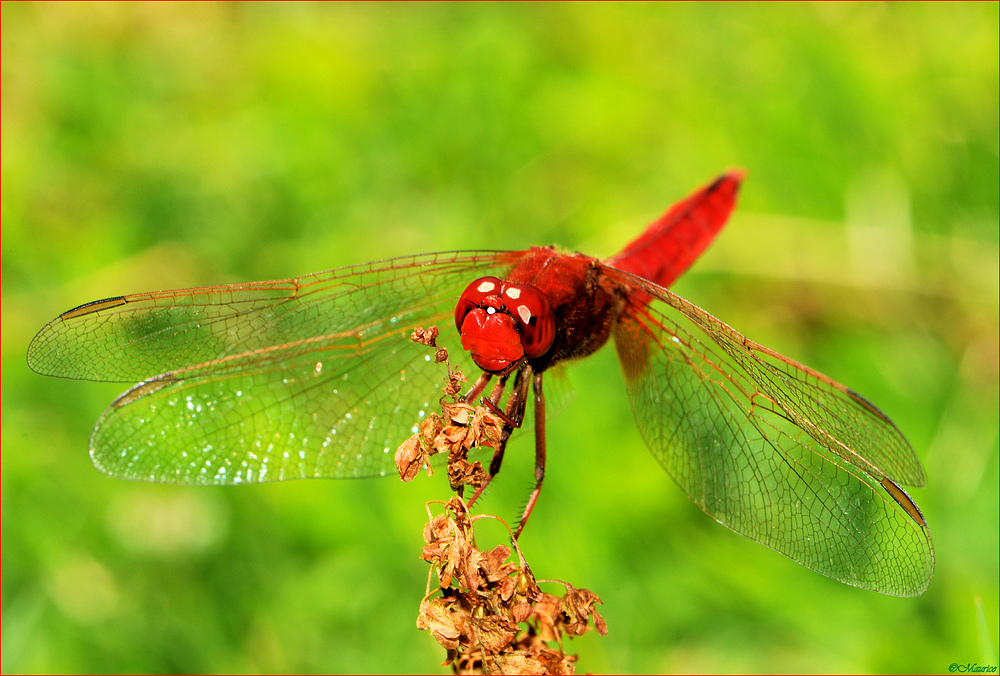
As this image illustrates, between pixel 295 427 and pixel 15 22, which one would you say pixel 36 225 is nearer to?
pixel 15 22

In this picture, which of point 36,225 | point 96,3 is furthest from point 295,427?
point 96,3

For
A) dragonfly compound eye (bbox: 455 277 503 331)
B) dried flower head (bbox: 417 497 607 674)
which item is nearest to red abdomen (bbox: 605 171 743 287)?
dragonfly compound eye (bbox: 455 277 503 331)

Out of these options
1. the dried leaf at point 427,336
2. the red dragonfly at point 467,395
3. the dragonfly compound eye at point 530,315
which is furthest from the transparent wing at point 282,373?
the dried leaf at point 427,336

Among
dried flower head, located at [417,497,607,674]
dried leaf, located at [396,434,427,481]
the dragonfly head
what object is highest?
the dragonfly head

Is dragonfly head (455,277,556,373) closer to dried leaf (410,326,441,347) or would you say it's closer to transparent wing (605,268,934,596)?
dried leaf (410,326,441,347)

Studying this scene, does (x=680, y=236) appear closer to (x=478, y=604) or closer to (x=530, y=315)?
(x=530, y=315)

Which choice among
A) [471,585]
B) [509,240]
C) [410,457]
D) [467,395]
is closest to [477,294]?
[467,395]

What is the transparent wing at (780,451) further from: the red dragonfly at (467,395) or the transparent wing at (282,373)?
the transparent wing at (282,373)
